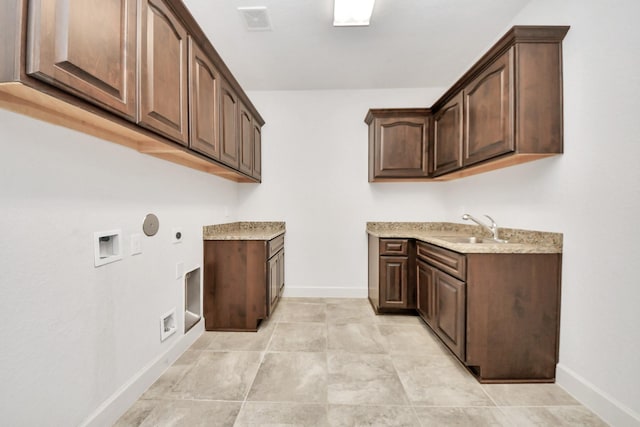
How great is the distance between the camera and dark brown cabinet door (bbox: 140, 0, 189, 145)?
115 centimetres

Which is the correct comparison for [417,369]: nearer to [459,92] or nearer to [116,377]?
[116,377]

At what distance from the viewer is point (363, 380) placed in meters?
1.69

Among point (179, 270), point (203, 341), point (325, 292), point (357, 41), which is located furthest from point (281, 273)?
point (357, 41)

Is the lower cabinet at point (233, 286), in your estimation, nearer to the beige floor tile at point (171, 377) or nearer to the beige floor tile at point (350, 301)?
the beige floor tile at point (171, 377)

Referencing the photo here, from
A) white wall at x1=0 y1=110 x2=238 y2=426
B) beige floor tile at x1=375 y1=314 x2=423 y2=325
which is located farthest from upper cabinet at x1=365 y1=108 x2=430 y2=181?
white wall at x1=0 y1=110 x2=238 y2=426

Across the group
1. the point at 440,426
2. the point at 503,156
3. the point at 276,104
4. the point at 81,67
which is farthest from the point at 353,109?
the point at 440,426

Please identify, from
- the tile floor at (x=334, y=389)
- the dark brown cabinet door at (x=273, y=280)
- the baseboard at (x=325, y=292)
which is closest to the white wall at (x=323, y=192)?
the baseboard at (x=325, y=292)

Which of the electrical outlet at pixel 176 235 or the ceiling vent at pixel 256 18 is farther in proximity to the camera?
the ceiling vent at pixel 256 18

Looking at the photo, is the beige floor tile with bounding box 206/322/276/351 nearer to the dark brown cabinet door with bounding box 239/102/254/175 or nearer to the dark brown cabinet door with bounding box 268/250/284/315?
the dark brown cabinet door with bounding box 268/250/284/315

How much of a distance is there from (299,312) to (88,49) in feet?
8.62

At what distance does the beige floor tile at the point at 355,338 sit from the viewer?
207 centimetres

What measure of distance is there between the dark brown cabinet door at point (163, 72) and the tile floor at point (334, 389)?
1.54 meters

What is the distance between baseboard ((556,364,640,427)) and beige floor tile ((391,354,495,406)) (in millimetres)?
528

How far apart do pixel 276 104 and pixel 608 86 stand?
9.87 feet
